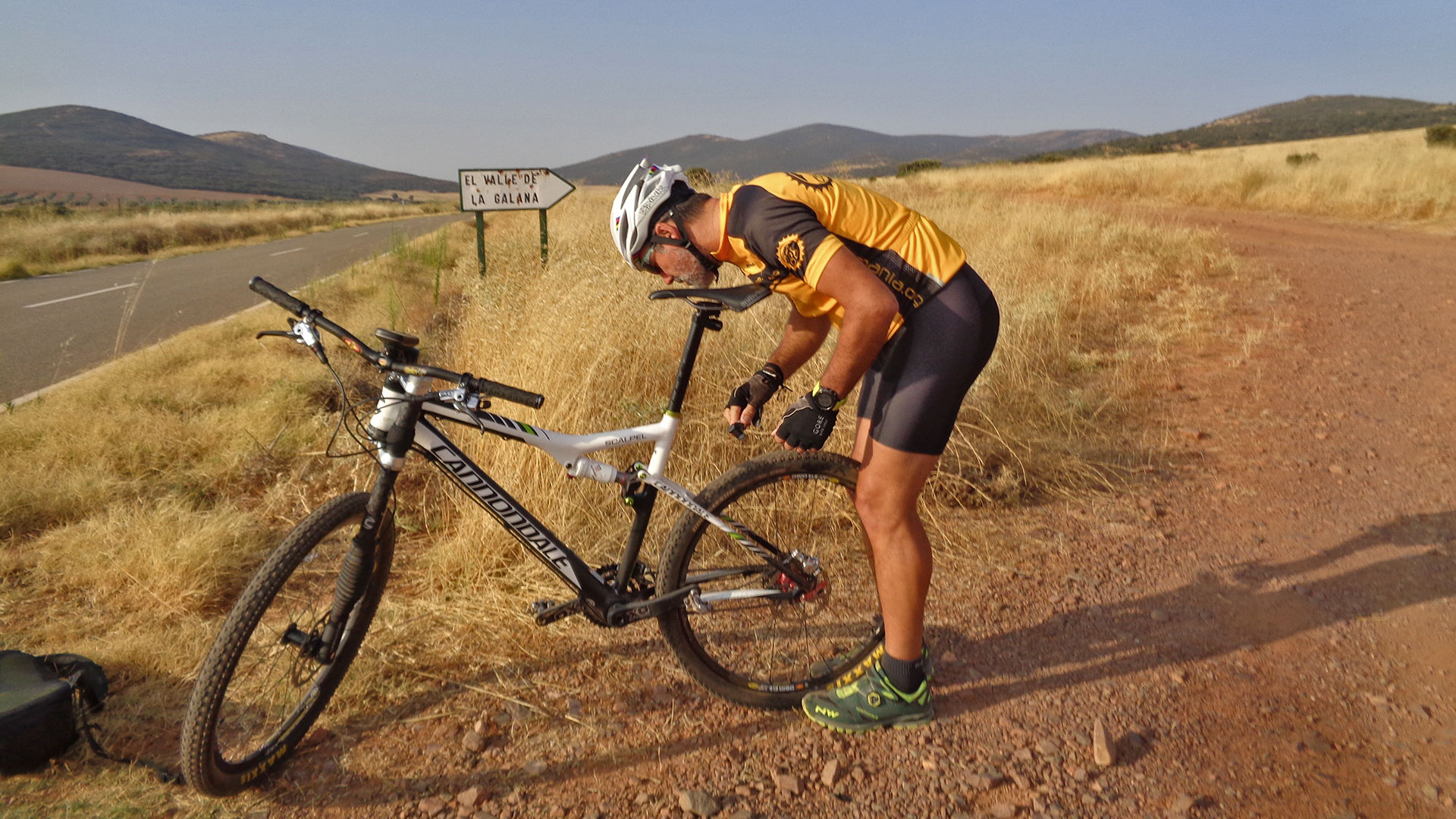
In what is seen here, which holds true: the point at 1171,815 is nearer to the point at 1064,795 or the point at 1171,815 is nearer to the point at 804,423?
the point at 1064,795

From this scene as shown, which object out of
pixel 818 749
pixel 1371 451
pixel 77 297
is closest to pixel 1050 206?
pixel 1371 451

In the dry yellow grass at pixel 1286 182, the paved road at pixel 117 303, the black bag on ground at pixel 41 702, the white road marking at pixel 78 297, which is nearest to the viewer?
the black bag on ground at pixel 41 702

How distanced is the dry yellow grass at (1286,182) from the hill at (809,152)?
510 cm

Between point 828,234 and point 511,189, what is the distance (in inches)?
235

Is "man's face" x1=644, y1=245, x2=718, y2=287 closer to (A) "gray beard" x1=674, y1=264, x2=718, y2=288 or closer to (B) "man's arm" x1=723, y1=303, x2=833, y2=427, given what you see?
(A) "gray beard" x1=674, y1=264, x2=718, y2=288

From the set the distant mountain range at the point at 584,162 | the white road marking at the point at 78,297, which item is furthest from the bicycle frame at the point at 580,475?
the distant mountain range at the point at 584,162

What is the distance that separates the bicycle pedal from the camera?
2582mm

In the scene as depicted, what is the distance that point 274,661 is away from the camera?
91.5 inches

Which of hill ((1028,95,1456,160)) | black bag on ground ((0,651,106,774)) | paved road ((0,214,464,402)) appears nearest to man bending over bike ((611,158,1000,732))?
black bag on ground ((0,651,106,774))


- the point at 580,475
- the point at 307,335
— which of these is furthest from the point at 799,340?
the point at 307,335

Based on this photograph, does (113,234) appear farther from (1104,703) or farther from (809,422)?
(1104,703)

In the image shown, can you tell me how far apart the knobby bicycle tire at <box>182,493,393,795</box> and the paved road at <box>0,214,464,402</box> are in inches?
222

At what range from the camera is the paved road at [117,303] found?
742 centimetres

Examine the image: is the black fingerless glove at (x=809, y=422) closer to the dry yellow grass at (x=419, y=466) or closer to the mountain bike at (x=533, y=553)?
the mountain bike at (x=533, y=553)
